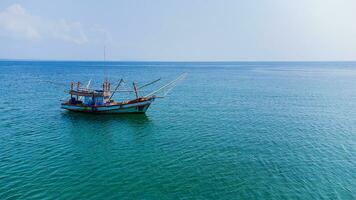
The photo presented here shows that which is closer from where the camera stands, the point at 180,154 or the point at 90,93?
the point at 180,154

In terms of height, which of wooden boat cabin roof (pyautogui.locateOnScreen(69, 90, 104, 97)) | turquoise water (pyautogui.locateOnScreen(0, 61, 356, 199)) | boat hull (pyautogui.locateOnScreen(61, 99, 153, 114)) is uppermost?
wooden boat cabin roof (pyautogui.locateOnScreen(69, 90, 104, 97))

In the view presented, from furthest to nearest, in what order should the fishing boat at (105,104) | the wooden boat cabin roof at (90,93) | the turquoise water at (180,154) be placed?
the wooden boat cabin roof at (90,93), the fishing boat at (105,104), the turquoise water at (180,154)

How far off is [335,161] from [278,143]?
244 inches

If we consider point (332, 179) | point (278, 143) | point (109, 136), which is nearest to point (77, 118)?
point (109, 136)

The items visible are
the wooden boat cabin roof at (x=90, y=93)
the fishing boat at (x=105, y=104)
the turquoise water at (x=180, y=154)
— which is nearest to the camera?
the turquoise water at (x=180, y=154)

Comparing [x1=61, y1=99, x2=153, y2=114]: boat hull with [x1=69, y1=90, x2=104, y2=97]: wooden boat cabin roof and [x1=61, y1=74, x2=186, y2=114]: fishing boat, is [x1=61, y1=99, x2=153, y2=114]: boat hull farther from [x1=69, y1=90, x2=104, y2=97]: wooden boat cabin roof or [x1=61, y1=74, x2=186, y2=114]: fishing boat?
[x1=69, y1=90, x2=104, y2=97]: wooden boat cabin roof

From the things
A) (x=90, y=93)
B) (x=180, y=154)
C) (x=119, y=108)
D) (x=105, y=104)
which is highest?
(x=90, y=93)

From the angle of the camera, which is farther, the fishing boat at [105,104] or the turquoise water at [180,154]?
the fishing boat at [105,104]

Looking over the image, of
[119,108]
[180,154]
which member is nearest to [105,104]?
[119,108]

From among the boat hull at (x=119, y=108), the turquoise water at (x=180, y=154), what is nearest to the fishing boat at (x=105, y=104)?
the boat hull at (x=119, y=108)

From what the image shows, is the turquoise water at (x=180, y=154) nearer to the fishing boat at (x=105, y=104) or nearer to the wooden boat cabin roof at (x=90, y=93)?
the fishing boat at (x=105, y=104)

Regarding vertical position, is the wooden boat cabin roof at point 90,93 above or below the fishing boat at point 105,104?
above

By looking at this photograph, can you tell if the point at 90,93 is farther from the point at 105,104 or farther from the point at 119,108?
the point at 119,108

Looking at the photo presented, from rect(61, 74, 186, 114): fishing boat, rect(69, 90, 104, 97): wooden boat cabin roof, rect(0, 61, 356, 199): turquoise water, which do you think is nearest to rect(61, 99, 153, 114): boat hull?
rect(61, 74, 186, 114): fishing boat
